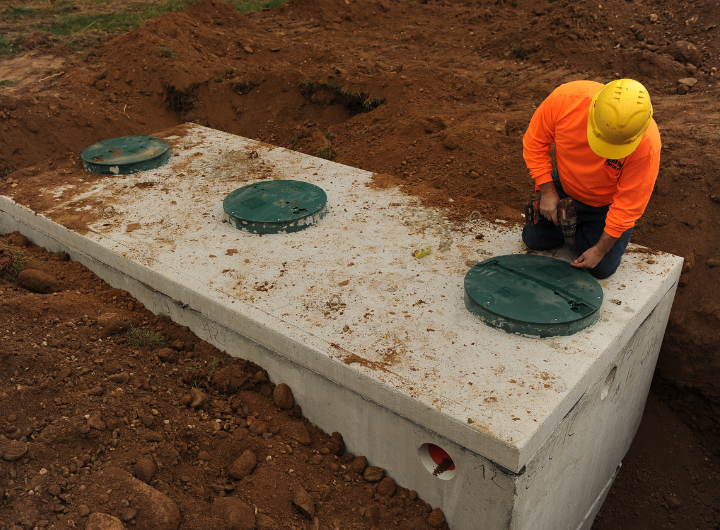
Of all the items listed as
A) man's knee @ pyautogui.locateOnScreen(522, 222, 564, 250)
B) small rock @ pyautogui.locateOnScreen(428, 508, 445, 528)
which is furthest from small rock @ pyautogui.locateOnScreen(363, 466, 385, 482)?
man's knee @ pyautogui.locateOnScreen(522, 222, 564, 250)

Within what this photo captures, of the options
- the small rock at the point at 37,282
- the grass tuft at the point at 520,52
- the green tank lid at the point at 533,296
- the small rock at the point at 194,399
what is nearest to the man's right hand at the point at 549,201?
the green tank lid at the point at 533,296

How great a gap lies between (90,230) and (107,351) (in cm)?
120

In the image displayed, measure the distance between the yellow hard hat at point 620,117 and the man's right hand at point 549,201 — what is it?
544 millimetres

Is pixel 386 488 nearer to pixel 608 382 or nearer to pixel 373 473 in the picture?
pixel 373 473

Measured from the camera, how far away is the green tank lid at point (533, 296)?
305 cm

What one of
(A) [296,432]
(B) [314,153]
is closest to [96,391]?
(A) [296,432]

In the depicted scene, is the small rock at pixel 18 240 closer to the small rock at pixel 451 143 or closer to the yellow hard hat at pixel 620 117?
the small rock at pixel 451 143

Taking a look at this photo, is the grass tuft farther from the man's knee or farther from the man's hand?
the man's hand

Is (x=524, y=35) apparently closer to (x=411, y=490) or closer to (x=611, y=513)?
(x=611, y=513)

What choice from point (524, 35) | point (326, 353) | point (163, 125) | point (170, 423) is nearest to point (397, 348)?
point (326, 353)

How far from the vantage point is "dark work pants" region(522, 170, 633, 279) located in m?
3.47

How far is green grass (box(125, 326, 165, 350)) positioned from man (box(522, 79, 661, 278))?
8.34 ft

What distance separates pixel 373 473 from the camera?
314cm

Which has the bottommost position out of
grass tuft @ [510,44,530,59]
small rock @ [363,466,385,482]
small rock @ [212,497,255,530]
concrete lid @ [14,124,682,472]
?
small rock @ [363,466,385,482]
